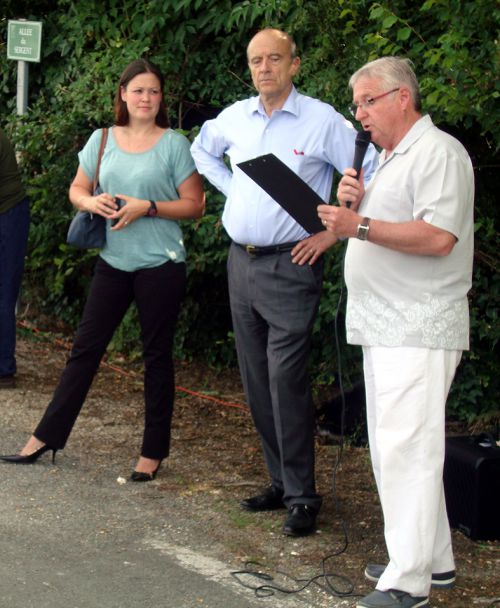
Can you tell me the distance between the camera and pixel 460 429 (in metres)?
7.74

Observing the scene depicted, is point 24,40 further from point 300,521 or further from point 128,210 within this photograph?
point 300,521

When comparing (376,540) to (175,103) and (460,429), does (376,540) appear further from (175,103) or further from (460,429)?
(175,103)

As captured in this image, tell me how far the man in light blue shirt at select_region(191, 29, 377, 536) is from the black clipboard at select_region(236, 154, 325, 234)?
268 millimetres

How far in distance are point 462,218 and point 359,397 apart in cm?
311

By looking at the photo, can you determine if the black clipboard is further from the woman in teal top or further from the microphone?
the woman in teal top

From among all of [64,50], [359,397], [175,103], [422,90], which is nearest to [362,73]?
[422,90]

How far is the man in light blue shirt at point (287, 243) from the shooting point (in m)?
5.83

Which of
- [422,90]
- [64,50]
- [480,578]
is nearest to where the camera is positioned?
[480,578]

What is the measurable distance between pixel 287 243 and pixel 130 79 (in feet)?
4.30

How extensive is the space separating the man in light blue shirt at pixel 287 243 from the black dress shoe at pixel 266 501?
16 centimetres

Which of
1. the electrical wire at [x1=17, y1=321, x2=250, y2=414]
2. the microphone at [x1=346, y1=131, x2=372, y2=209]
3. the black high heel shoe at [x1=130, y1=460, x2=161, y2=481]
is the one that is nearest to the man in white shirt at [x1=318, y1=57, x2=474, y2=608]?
the microphone at [x1=346, y1=131, x2=372, y2=209]

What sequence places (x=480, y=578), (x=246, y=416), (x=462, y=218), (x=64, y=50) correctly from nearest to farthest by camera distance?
(x=462, y=218), (x=480, y=578), (x=246, y=416), (x=64, y=50)

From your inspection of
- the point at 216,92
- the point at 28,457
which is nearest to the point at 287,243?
the point at 28,457

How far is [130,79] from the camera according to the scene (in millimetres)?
6473
